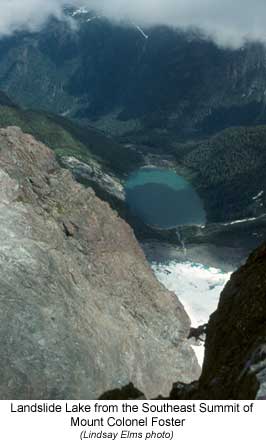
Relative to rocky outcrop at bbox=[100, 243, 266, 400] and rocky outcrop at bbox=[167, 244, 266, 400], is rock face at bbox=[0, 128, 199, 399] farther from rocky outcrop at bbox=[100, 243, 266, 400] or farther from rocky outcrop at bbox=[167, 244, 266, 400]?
rocky outcrop at bbox=[100, 243, 266, 400]

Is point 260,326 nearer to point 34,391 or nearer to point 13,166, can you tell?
point 34,391

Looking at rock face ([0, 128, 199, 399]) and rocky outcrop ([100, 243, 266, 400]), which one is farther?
rock face ([0, 128, 199, 399])

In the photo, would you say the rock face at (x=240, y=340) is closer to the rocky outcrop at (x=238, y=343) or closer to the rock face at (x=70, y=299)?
the rocky outcrop at (x=238, y=343)

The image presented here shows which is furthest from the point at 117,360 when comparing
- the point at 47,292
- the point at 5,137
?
the point at 5,137

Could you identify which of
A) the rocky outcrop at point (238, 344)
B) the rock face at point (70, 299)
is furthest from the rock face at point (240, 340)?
the rock face at point (70, 299)

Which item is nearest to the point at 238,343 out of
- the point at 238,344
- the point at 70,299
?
the point at 238,344

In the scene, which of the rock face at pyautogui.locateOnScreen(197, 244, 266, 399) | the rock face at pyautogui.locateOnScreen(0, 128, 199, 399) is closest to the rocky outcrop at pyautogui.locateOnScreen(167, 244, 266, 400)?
Result: the rock face at pyautogui.locateOnScreen(197, 244, 266, 399)
